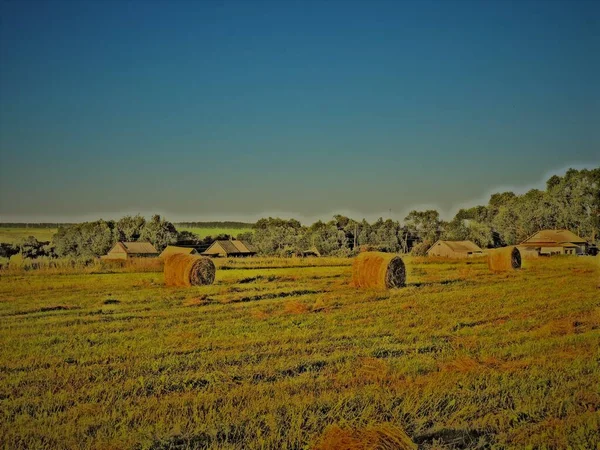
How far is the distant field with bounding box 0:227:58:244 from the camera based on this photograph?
5688 mm

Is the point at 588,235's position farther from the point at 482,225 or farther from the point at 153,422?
the point at 153,422

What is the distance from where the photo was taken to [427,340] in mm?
6078

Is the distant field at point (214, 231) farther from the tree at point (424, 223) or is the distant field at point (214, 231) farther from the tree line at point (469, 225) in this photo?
the tree at point (424, 223)

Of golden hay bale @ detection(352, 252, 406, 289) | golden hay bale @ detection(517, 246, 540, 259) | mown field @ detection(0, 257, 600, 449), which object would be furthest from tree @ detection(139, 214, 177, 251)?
golden hay bale @ detection(517, 246, 540, 259)

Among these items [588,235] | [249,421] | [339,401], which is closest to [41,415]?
[249,421]

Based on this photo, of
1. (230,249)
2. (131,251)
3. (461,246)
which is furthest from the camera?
(461,246)

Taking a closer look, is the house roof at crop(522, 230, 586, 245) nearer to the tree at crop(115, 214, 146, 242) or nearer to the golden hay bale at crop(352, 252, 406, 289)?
the golden hay bale at crop(352, 252, 406, 289)

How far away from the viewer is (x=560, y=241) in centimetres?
947

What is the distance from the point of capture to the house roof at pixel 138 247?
6841 mm

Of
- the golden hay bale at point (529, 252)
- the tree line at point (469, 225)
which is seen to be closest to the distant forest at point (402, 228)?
the tree line at point (469, 225)

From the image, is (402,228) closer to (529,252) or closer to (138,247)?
(529,252)

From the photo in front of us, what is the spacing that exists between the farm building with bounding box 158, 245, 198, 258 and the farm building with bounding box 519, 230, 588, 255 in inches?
260

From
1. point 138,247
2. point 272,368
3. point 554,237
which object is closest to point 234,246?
point 138,247

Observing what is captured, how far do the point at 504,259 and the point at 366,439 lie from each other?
8.85 meters
